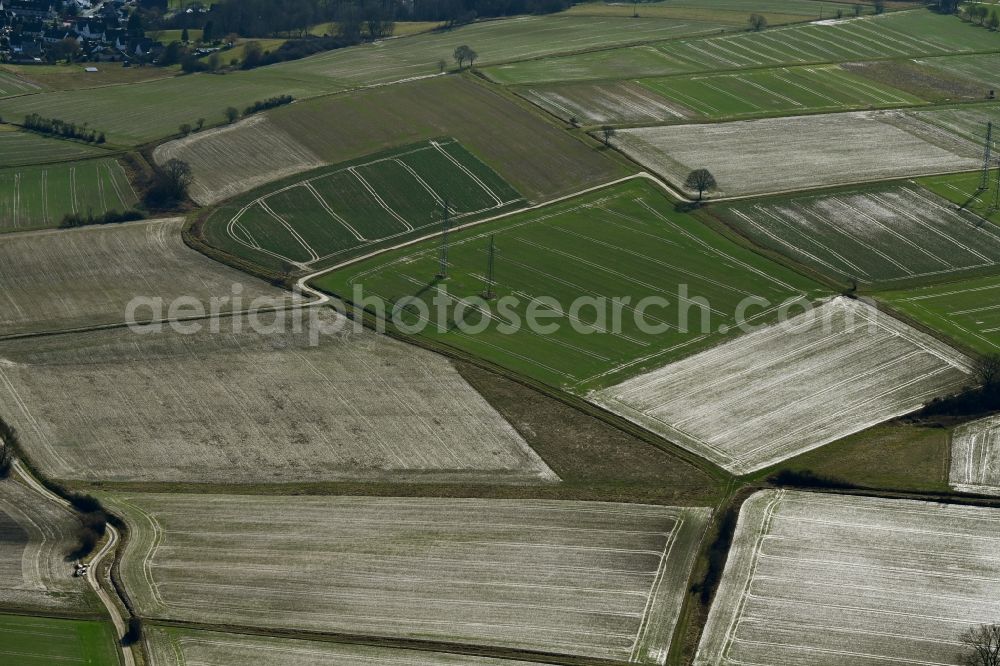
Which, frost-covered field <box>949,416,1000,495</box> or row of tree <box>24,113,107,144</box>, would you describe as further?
row of tree <box>24,113,107,144</box>

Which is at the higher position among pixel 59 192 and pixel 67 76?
pixel 67 76

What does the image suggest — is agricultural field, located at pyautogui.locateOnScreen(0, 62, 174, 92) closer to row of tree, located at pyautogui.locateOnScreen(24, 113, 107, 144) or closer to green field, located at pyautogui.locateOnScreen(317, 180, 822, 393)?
row of tree, located at pyautogui.locateOnScreen(24, 113, 107, 144)

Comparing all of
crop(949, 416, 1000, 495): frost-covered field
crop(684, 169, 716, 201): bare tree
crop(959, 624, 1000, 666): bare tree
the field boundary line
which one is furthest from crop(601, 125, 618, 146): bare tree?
crop(959, 624, 1000, 666): bare tree

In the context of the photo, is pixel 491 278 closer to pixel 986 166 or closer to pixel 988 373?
pixel 988 373

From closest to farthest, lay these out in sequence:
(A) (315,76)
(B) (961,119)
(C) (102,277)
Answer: (C) (102,277)
(B) (961,119)
(A) (315,76)

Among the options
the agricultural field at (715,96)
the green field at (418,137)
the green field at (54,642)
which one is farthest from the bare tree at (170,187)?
the green field at (54,642)

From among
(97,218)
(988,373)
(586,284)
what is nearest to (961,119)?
(586,284)

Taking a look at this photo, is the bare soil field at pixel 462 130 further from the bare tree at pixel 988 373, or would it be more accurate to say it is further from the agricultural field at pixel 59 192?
the bare tree at pixel 988 373
